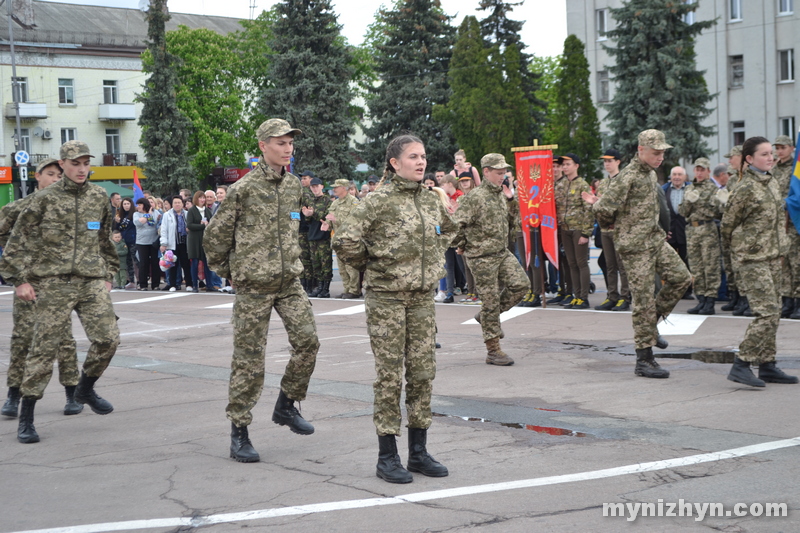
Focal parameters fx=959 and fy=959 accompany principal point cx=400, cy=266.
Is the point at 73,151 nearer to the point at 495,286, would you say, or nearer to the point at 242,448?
the point at 242,448

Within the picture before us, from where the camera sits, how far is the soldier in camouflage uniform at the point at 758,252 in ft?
27.3

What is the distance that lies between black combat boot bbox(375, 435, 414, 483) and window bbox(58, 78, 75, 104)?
6567cm

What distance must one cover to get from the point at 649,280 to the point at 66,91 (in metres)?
64.3

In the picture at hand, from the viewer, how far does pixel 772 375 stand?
8.52 m

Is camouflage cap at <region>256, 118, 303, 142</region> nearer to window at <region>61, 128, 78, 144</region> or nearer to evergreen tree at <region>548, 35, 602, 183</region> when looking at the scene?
evergreen tree at <region>548, 35, 602, 183</region>

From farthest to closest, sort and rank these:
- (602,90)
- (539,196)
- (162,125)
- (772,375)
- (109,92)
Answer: (109,92) → (162,125) → (602,90) → (539,196) → (772,375)

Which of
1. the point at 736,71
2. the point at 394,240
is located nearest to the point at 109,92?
the point at 736,71

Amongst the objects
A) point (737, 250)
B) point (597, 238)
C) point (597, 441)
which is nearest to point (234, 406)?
point (597, 441)

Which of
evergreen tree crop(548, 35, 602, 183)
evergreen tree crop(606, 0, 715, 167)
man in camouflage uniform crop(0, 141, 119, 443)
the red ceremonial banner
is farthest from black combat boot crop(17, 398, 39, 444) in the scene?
evergreen tree crop(548, 35, 602, 183)

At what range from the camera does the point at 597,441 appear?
6637mm

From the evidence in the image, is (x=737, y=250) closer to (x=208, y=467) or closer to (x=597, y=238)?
(x=208, y=467)

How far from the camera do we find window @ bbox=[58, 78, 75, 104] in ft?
217

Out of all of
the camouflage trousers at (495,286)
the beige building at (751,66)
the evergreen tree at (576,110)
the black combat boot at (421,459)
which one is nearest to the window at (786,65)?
the beige building at (751,66)

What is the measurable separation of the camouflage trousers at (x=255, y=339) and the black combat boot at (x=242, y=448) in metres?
0.08
